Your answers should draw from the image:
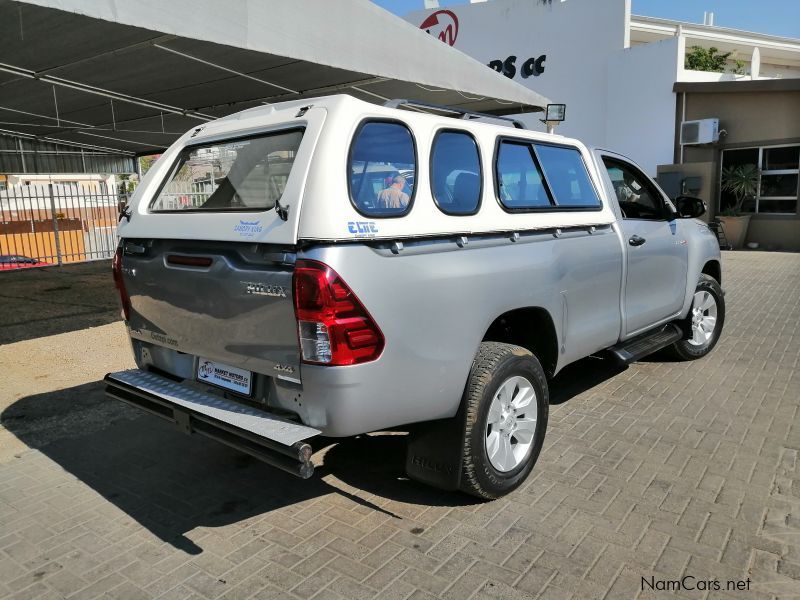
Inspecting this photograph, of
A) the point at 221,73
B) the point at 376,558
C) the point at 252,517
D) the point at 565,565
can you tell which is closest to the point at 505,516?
the point at 565,565

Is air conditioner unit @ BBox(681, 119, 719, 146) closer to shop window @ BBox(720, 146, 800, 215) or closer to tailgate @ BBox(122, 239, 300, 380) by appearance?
shop window @ BBox(720, 146, 800, 215)

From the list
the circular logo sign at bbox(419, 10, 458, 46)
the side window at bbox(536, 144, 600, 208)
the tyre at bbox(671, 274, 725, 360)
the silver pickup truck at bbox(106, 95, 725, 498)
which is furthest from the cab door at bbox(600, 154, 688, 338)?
the circular logo sign at bbox(419, 10, 458, 46)

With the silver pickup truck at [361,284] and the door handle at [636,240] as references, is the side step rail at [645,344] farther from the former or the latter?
the door handle at [636,240]

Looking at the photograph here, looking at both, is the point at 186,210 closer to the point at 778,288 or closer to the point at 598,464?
the point at 598,464

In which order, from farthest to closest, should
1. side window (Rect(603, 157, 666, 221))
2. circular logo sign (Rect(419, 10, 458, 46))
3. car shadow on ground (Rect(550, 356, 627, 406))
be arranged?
circular logo sign (Rect(419, 10, 458, 46)) → car shadow on ground (Rect(550, 356, 627, 406)) → side window (Rect(603, 157, 666, 221))

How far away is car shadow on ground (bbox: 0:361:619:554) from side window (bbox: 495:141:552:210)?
1769 mm

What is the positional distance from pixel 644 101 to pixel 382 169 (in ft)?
59.4

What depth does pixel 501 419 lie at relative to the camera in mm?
3471

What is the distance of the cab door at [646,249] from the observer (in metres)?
4.79

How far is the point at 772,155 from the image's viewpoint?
56.2 feet

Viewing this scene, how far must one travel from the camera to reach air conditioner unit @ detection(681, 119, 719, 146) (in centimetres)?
1697

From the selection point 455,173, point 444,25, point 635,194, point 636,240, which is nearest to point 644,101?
point 444,25

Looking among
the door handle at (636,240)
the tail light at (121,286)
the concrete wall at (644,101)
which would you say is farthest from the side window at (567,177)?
the concrete wall at (644,101)

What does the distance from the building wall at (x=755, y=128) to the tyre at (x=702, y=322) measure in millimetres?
12812
